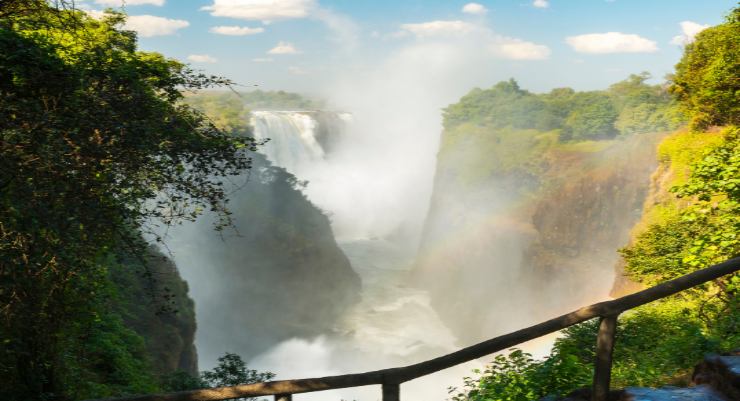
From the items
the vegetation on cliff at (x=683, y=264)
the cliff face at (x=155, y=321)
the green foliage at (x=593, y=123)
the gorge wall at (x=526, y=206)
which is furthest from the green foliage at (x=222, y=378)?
the green foliage at (x=593, y=123)

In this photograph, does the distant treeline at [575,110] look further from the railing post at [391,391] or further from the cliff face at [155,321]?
the railing post at [391,391]

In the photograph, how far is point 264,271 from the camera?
1948 inches

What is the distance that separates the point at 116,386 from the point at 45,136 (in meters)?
7.02

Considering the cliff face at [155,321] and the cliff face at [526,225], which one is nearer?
the cliff face at [155,321]

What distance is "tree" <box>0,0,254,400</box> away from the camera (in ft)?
19.9

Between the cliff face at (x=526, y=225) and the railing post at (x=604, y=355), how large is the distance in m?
32.6

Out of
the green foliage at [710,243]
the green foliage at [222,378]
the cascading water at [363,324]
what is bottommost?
the green foliage at [222,378]

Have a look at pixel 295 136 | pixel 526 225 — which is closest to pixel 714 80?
pixel 526 225

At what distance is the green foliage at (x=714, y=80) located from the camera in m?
15.0

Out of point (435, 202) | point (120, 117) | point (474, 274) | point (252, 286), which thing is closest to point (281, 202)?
point (252, 286)

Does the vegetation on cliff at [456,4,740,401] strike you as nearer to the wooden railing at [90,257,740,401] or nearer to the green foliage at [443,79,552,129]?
the wooden railing at [90,257,740,401]

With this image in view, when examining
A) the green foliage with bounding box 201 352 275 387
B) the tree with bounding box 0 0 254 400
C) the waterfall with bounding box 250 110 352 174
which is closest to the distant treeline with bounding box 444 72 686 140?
the waterfall with bounding box 250 110 352 174

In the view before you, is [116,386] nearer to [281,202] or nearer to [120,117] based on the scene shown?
[120,117]

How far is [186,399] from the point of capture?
2.87m
